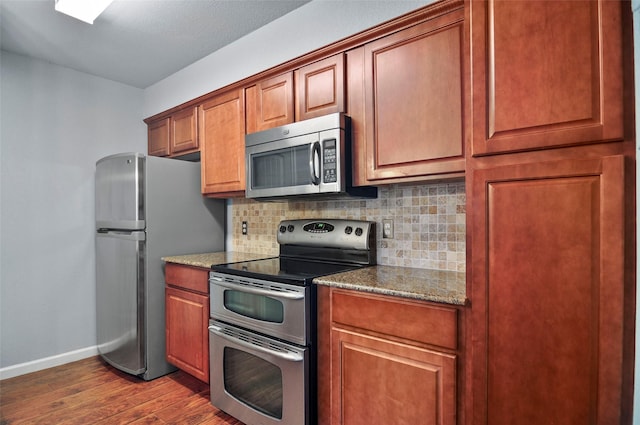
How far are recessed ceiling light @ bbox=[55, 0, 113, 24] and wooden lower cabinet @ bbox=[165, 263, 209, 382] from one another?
166 cm

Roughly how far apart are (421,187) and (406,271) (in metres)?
Result: 0.47

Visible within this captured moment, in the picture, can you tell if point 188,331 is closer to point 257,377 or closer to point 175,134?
point 257,377

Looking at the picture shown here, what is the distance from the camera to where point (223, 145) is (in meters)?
2.62

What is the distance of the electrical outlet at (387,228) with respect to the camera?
204 centimetres

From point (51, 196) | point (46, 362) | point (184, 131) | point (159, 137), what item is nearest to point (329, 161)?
point (184, 131)

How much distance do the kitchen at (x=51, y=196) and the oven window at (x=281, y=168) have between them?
52 centimetres

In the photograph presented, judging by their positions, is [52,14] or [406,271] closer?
[406,271]

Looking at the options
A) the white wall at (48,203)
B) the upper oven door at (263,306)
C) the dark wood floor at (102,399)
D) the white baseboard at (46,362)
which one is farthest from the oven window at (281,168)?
the white baseboard at (46,362)

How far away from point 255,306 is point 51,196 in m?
2.26

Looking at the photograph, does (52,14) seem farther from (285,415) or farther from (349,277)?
(285,415)

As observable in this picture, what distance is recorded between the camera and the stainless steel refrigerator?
2.53 metres

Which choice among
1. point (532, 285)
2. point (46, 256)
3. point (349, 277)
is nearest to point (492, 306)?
point (532, 285)

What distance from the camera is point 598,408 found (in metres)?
0.99

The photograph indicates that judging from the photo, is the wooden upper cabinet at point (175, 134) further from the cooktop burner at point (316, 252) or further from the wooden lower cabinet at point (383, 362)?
the wooden lower cabinet at point (383, 362)
